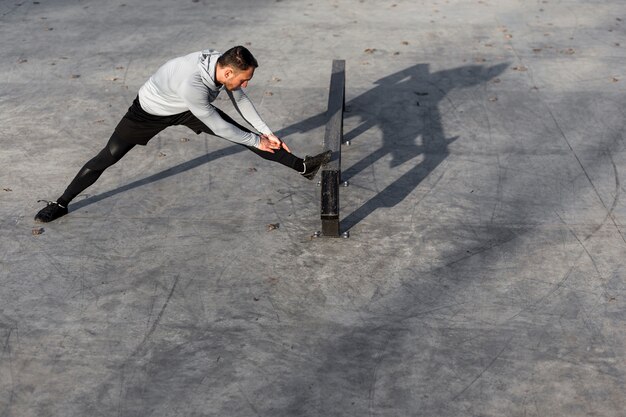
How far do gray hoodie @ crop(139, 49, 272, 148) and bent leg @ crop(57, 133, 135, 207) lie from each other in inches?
18.2

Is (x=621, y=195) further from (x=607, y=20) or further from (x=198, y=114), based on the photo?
(x=607, y=20)

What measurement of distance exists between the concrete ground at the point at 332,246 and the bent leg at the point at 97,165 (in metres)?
0.27

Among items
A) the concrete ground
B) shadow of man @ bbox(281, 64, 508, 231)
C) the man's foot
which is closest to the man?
the man's foot

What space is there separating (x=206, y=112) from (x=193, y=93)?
18 cm

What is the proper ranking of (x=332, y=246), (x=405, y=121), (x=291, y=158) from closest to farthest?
(x=291, y=158) < (x=332, y=246) < (x=405, y=121)

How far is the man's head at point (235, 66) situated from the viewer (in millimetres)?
6055

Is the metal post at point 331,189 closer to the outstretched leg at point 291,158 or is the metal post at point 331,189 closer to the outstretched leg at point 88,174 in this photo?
the outstretched leg at point 291,158

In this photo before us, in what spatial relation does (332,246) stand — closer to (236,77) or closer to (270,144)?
(270,144)

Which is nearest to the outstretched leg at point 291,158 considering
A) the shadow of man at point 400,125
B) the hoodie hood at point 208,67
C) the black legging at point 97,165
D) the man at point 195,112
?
the man at point 195,112

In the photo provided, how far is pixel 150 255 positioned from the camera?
6.65 metres

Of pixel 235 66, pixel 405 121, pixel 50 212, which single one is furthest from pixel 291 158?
pixel 405 121

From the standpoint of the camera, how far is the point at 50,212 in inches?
281

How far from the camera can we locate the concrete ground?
516 cm

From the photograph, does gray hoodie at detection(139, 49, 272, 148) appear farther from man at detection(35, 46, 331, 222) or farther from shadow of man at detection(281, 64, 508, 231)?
shadow of man at detection(281, 64, 508, 231)
